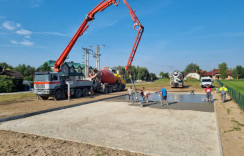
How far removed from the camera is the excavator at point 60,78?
15969mm

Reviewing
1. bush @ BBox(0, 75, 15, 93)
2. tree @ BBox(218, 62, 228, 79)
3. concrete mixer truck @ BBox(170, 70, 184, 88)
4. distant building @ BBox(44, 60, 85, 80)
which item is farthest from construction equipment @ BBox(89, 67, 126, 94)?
tree @ BBox(218, 62, 228, 79)

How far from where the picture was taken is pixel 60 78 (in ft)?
57.6

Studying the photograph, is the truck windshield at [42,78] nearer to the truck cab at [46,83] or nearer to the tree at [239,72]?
the truck cab at [46,83]

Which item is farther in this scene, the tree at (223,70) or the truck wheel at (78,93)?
the tree at (223,70)

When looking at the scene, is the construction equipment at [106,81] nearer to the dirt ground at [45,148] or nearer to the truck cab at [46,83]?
the truck cab at [46,83]

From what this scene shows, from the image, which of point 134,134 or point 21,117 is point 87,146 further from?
point 21,117

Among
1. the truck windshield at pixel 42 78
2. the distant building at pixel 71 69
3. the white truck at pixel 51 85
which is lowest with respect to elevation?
the white truck at pixel 51 85

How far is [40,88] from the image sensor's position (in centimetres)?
1605

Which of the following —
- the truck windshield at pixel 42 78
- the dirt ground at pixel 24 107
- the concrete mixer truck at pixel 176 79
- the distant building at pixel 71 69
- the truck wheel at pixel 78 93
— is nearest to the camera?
the dirt ground at pixel 24 107

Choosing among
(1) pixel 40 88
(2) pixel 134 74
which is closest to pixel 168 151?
(1) pixel 40 88

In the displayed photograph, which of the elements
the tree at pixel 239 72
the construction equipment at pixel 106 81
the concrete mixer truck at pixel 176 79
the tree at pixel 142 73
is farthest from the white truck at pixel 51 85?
A: the tree at pixel 239 72

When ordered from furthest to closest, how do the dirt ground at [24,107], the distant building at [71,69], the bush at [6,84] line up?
the distant building at [71,69]
the bush at [6,84]
the dirt ground at [24,107]

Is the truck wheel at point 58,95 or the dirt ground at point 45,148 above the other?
the truck wheel at point 58,95

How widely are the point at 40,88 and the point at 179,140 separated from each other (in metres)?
14.1
